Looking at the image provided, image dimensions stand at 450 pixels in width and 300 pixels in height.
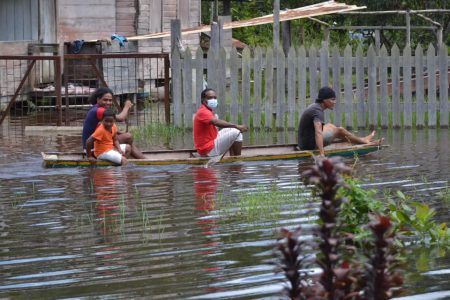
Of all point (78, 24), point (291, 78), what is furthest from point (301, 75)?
point (78, 24)

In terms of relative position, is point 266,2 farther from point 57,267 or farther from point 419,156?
point 57,267

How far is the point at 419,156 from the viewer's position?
1585 cm

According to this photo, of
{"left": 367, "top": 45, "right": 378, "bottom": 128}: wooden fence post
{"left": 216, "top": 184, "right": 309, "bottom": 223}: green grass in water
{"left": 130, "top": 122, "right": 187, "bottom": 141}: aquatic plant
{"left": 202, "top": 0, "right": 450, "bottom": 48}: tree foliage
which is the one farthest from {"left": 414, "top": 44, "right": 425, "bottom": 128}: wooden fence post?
{"left": 202, "top": 0, "right": 450, "bottom": 48}: tree foliage

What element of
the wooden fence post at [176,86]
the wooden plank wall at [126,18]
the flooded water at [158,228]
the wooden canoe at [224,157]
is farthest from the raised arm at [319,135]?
the wooden plank wall at [126,18]

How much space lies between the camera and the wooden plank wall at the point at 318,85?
65.3 feet

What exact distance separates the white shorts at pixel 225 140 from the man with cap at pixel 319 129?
0.99 meters

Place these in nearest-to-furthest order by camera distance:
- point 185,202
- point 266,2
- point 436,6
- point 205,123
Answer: point 185,202, point 205,123, point 436,6, point 266,2

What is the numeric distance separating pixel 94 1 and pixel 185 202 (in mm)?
17436

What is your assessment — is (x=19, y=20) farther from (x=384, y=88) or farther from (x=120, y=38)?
(x=384, y=88)

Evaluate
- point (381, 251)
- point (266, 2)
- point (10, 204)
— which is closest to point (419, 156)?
point (10, 204)

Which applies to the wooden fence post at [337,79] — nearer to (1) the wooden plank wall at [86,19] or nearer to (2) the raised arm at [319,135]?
(2) the raised arm at [319,135]

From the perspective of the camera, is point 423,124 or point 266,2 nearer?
point 423,124

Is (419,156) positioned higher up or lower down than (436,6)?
lower down

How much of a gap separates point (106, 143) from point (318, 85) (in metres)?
6.28
